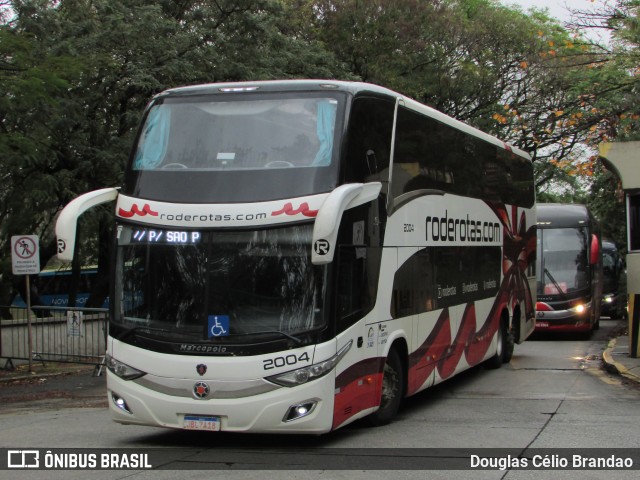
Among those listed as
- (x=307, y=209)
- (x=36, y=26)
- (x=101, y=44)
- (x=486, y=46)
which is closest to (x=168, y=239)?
(x=307, y=209)

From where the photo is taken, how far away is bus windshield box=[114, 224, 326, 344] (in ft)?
27.8

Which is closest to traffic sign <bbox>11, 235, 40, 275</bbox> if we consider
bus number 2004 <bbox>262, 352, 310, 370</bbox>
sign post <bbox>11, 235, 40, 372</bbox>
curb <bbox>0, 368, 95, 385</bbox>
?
sign post <bbox>11, 235, 40, 372</bbox>

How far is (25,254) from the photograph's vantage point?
1769 cm

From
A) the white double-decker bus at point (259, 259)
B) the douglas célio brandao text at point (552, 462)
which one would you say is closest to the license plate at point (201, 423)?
the white double-decker bus at point (259, 259)

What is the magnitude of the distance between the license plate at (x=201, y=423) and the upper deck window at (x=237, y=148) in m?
2.16

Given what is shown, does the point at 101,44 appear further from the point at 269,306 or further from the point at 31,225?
the point at 269,306

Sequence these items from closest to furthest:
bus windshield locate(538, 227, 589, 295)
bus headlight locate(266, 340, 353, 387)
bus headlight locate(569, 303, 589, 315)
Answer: bus headlight locate(266, 340, 353, 387) → bus headlight locate(569, 303, 589, 315) → bus windshield locate(538, 227, 589, 295)

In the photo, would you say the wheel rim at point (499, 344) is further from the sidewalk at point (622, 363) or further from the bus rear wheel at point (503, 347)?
the sidewalk at point (622, 363)

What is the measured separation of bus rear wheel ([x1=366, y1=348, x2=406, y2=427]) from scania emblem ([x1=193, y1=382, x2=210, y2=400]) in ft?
7.74

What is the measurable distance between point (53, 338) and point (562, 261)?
13.3m

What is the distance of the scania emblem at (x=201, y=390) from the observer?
8.40 metres

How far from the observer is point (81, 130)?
21781 millimetres

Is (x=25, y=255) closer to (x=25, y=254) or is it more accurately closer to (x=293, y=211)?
(x=25, y=254)

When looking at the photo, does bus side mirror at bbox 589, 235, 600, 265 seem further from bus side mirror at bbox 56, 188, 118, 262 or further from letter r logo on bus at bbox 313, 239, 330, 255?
bus side mirror at bbox 56, 188, 118, 262
